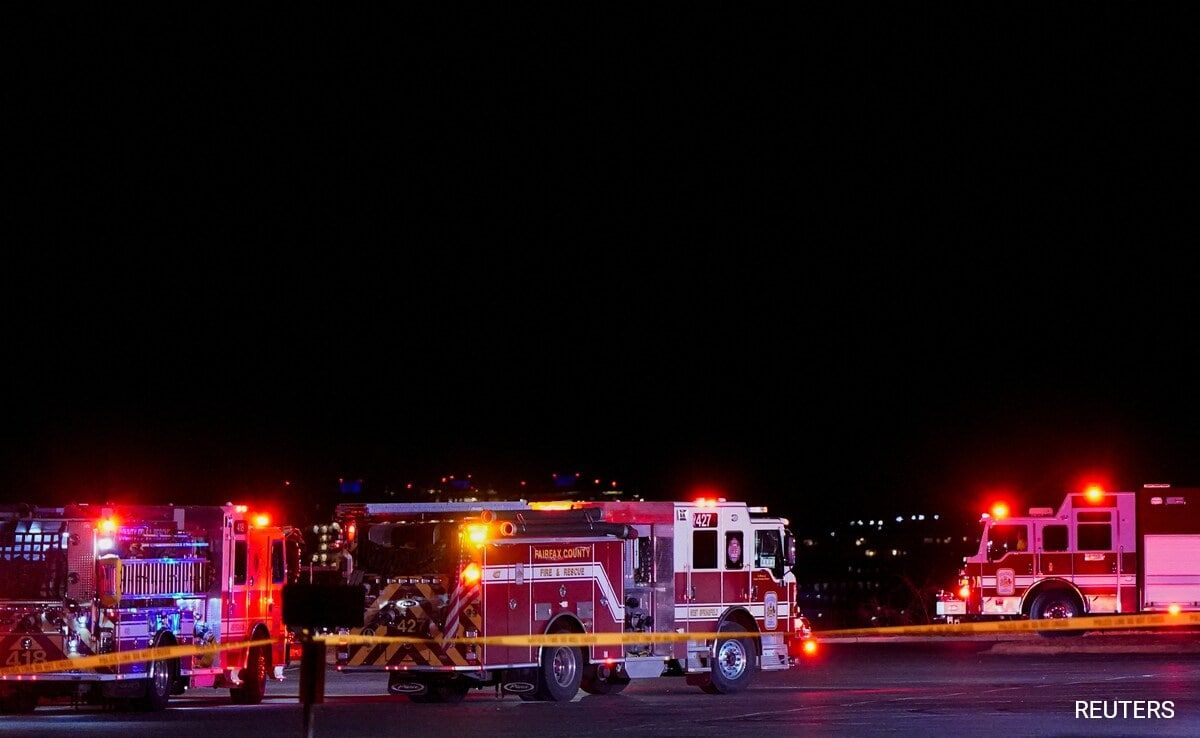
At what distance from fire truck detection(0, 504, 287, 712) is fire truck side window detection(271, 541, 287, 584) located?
3.51 ft

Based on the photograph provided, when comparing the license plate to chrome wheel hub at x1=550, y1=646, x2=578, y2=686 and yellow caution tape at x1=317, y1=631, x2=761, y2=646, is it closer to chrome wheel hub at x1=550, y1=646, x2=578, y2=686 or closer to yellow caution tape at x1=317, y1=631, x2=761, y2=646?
yellow caution tape at x1=317, y1=631, x2=761, y2=646

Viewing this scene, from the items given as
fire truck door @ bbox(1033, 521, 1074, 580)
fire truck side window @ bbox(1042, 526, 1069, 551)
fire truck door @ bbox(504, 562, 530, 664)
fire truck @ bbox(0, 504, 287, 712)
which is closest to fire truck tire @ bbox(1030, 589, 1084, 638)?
fire truck door @ bbox(1033, 521, 1074, 580)

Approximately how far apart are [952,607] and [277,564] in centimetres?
1581

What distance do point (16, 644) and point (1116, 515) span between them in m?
22.2

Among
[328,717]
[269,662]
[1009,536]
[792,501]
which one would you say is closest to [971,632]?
[1009,536]

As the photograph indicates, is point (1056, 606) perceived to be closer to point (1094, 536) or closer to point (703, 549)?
point (1094, 536)

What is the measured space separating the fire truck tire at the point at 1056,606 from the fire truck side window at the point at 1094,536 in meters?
0.94

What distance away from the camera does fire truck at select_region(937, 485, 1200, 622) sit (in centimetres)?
3556

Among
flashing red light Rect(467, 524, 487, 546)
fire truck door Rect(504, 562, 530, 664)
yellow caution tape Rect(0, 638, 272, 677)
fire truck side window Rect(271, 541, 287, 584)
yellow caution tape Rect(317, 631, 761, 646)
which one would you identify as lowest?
yellow caution tape Rect(0, 638, 272, 677)

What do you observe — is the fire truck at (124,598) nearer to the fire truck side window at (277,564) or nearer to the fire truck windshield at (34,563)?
the fire truck windshield at (34,563)

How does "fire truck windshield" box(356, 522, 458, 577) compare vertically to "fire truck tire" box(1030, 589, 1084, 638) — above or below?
above

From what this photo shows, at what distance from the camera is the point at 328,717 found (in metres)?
20.1

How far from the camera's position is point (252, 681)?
945 inches

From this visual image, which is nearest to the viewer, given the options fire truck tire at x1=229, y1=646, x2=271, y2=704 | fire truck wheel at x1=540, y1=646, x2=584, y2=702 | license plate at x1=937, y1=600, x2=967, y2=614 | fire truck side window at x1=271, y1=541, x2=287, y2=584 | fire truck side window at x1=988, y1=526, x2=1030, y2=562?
fire truck wheel at x1=540, y1=646, x2=584, y2=702
